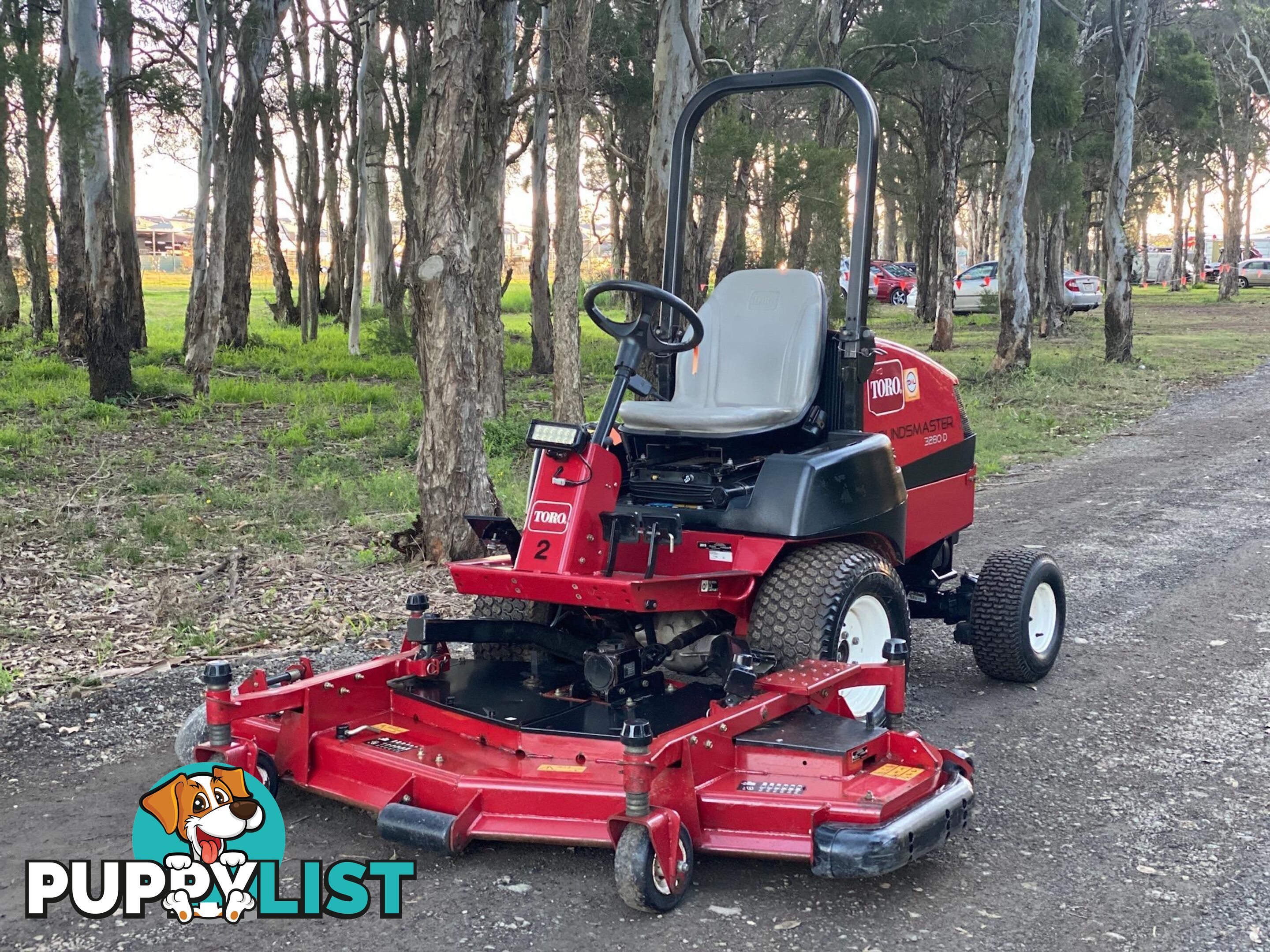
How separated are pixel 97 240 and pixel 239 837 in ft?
39.6

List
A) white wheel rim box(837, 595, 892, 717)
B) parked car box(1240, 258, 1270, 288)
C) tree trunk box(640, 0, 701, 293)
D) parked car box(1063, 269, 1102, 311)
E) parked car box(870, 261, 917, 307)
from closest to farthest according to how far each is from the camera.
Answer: white wheel rim box(837, 595, 892, 717), tree trunk box(640, 0, 701, 293), parked car box(1063, 269, 1102, 311), parked car box(870, 261, 917, 307), parked car box(1240, 258, 1270, 288)

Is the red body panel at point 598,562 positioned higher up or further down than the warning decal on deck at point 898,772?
higher up

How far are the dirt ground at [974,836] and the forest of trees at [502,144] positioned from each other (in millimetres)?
2546

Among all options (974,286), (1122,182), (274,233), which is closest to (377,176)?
(274,233)

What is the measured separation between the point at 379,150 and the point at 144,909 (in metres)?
22.2

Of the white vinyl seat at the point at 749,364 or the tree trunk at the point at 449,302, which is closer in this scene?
the white vinyl seat at the point at 749,364

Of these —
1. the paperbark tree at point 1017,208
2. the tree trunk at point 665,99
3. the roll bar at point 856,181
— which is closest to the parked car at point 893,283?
the paperbark tree at point 1017,208

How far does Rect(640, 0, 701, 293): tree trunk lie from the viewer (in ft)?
38.1

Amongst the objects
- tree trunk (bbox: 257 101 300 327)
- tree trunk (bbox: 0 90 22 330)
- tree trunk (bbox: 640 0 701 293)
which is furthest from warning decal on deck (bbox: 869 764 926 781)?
tree trunk (bbox: 257 101 300 327)

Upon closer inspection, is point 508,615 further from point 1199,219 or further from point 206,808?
point 1199,219

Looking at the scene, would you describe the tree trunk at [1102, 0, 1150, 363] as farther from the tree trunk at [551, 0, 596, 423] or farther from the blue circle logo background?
the blue circle logo background

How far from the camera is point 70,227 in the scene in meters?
17.1

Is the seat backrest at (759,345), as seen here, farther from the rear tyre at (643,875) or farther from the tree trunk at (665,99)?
the tree trunk at (665,99)

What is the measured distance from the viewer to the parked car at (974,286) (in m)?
31.0
